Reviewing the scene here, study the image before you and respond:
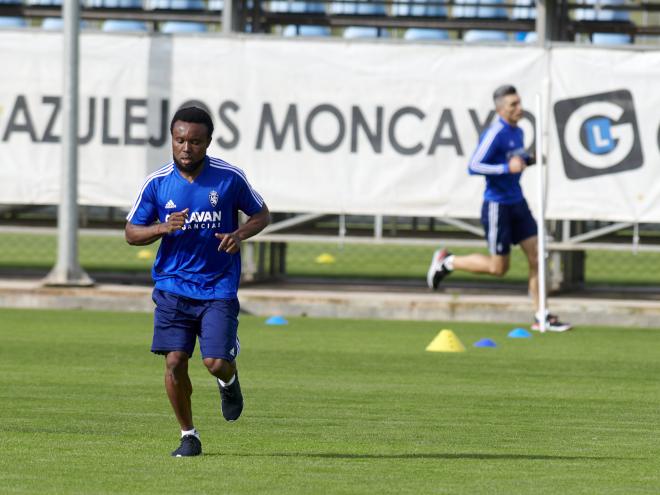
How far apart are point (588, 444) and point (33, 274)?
13.4 metres

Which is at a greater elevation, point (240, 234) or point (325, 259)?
point (240, 234)

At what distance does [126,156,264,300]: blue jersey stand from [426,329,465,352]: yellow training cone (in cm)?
601

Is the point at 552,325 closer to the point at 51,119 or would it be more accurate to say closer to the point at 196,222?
the point at 51,119

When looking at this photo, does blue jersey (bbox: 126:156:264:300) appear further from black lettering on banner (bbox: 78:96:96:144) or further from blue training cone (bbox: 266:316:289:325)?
black lettering on banner (bbox: 78:96:96:144)

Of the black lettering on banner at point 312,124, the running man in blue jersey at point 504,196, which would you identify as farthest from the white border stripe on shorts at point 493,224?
the black lettering on banner at point 312,124

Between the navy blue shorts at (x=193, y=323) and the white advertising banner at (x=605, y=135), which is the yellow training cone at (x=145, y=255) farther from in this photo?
the navy blue shorts at (x=193, y=323)

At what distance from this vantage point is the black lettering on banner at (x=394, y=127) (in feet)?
59.0

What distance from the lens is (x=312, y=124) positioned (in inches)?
714

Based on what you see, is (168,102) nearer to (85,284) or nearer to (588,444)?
(85,284)

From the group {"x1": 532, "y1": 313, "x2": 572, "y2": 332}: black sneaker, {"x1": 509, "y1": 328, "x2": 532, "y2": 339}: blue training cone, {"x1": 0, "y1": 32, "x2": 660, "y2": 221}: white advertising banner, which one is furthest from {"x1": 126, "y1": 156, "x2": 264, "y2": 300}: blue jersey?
{"x1": 0, "y1": 32, "x2": 660, "y2": 221}: white advertising banner

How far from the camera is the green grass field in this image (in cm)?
723

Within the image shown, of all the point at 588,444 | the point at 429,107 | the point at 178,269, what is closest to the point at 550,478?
the point at 588,444

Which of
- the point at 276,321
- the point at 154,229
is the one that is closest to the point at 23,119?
the point at 276,321

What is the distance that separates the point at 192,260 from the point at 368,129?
33.7ft
